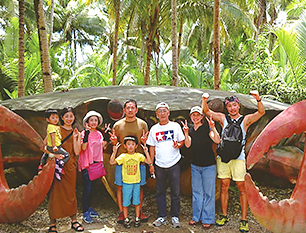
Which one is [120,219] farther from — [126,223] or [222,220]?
[222,220]

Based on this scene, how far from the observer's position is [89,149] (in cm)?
350

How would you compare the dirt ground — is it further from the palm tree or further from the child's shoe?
the palm tree

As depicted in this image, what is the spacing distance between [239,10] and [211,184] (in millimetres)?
12210

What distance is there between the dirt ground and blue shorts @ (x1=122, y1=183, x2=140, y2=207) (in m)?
0.29

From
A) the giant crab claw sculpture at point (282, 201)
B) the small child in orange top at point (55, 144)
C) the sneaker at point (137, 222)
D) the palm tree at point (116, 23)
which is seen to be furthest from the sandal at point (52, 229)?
the palm tree at point (116, 23)

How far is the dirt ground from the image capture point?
11.1 ft

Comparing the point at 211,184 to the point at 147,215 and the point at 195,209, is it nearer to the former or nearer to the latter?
→ the point at 195,209

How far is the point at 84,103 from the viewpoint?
397 centimetres

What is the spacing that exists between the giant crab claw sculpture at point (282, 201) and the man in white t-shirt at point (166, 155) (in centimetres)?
88

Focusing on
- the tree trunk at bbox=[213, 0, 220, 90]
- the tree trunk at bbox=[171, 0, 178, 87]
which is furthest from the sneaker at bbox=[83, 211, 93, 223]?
the tree trunk at bbox=[171, 0, 178, 87]

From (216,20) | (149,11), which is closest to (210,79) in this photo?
(149,11)

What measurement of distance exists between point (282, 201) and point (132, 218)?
1.76m

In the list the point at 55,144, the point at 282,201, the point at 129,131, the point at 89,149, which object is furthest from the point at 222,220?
the point at 55,144

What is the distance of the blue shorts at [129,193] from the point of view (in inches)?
135
